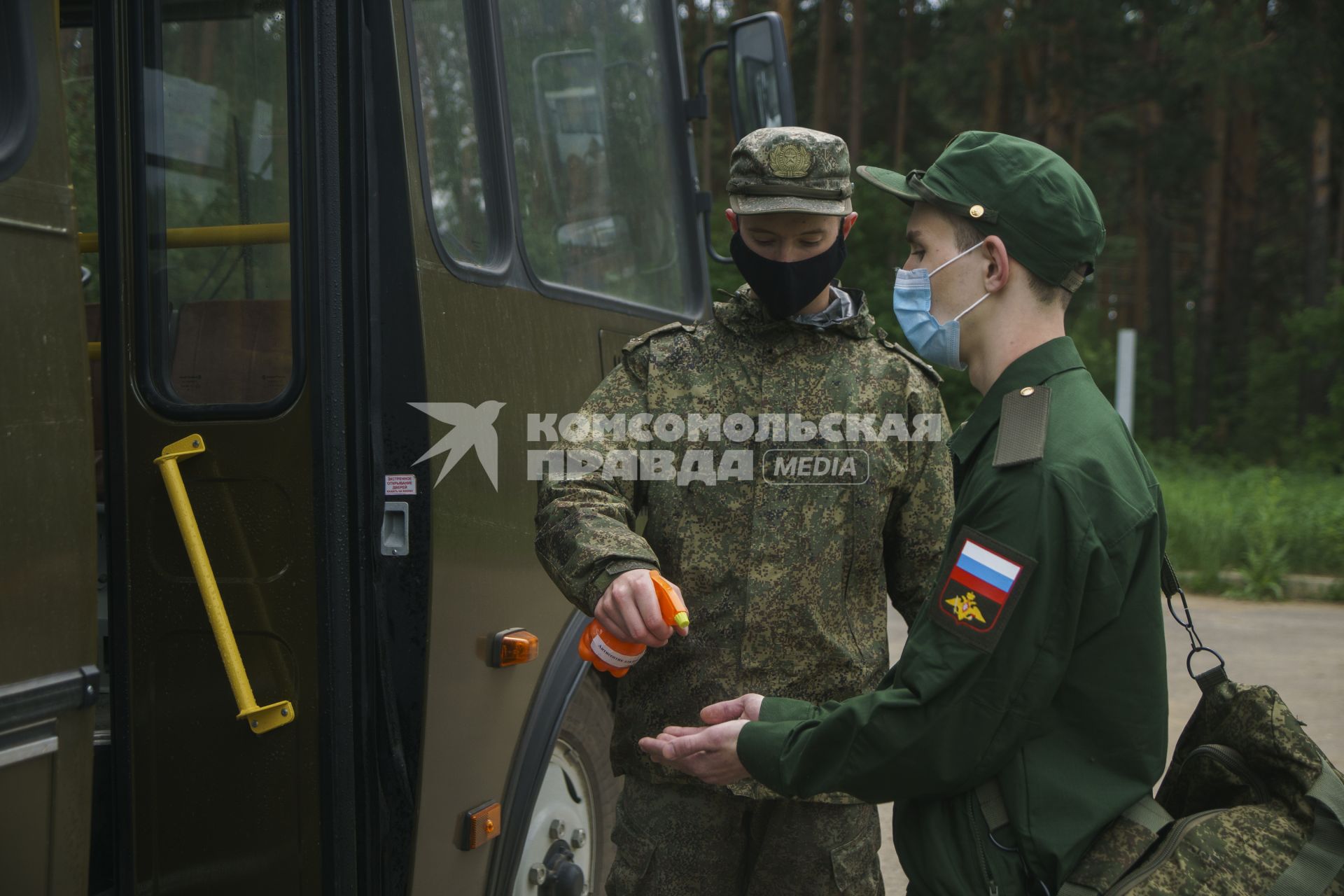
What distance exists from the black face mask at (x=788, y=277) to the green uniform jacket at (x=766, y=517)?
4cm

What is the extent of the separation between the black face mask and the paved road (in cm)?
285

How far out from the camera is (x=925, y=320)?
6.28 feet

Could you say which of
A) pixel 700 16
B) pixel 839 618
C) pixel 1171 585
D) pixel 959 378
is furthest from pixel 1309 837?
pixel 700 16

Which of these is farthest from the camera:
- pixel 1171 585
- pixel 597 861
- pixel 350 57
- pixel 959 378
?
pixel 959 378

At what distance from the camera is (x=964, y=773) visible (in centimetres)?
162

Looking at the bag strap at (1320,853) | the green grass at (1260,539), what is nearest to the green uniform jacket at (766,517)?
the bag strap at (1320,853)

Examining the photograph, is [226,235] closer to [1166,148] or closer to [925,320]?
[925,320]

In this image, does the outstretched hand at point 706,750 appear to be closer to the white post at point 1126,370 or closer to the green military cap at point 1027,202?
the green military cap at point 1027,202

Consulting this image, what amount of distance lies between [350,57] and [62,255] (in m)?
0.65

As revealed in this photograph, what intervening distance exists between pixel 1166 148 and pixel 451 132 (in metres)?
22.4

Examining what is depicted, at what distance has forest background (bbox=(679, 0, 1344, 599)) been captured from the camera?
18.7m

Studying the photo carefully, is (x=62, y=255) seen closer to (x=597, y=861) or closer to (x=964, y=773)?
(x=964, y=773)

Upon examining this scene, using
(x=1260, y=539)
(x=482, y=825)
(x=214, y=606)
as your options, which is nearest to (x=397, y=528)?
(x=214, y=606)

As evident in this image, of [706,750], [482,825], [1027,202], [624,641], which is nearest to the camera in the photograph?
[1027,202]
